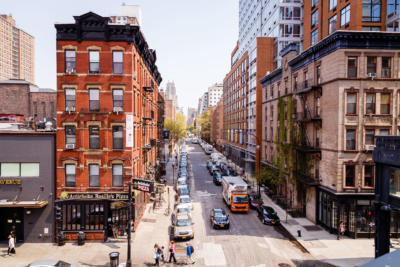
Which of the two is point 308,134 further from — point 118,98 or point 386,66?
point 118,98

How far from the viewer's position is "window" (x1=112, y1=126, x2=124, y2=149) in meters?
25.8

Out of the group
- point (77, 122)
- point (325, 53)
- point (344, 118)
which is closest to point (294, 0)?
point (325, 53)

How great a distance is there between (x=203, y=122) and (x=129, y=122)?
136 meters

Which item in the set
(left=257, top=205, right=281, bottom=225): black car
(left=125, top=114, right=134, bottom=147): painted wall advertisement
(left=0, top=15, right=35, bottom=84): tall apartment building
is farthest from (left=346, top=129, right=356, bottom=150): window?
(left=0, top=15, right=35, bottom=84): tall apartment building

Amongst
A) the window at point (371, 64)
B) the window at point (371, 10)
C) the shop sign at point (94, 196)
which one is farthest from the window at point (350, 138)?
the shop sign at point (94, 196)

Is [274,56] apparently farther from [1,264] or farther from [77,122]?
[1,264]

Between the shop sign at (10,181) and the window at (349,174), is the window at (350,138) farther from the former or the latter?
the shop sign at (10,181)

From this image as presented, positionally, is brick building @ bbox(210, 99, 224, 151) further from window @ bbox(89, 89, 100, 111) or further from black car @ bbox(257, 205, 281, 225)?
window @ bbox(89, 89, 100, 111)

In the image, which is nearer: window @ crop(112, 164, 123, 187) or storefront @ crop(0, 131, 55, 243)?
storefront @ crop(0, 131, 55, 243)

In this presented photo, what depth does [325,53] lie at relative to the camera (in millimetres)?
27812

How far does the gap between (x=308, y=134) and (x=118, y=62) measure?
71.1 feet

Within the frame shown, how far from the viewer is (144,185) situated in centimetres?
2150

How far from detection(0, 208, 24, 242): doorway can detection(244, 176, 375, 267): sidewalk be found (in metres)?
24.1

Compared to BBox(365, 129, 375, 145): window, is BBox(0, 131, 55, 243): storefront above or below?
below
